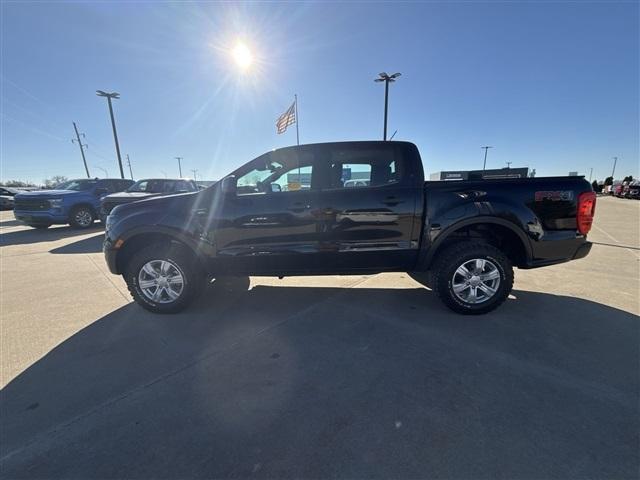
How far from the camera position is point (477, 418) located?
6.10ft

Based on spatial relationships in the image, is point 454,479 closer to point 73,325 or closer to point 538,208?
point 538,208

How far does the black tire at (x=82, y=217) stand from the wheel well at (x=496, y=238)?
38.7 ft

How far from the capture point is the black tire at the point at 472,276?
3172 millimetres

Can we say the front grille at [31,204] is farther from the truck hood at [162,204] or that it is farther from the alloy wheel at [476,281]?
the alloy wheel at [476,281]

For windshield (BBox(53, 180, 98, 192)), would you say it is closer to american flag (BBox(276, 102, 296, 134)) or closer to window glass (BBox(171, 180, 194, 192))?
window glass (BBox(171, 180, 194, 192))

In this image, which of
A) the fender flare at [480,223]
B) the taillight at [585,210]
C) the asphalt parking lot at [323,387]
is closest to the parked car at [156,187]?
the asphalt parking lot at [323,387]

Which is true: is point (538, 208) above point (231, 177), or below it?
below

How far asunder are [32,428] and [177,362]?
35.9 inches

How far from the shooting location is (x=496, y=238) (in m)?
3.46

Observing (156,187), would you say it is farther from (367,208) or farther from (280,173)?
(367,208)

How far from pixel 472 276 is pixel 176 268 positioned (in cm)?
338

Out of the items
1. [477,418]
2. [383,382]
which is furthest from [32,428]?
[477,418]

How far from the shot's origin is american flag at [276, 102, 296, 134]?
49.8ft

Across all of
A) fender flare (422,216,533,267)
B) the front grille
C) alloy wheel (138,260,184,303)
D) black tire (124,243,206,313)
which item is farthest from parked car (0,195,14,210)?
fender flare (422,216,533,267)
